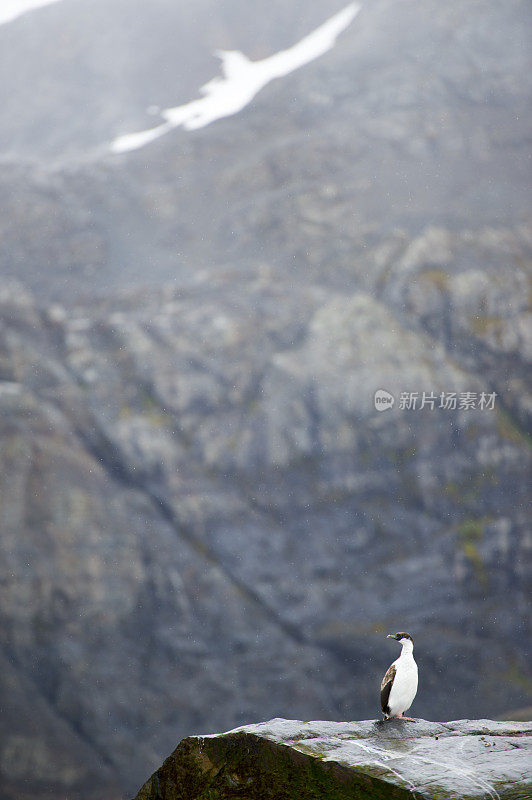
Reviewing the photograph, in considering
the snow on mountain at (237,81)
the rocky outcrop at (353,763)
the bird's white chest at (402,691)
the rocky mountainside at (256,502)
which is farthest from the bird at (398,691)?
the snow on mountain at (237,81)

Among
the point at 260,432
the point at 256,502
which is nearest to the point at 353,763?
the point at 256,502

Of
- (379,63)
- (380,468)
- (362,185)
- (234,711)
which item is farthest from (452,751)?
(379,63)

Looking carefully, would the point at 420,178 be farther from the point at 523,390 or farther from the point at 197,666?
the point at 197,666

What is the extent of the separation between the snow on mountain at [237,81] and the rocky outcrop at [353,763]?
157ft

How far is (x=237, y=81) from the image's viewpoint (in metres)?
58.0

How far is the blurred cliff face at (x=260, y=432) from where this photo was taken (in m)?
27.7

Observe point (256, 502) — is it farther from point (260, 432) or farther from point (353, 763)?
point (353, 763)

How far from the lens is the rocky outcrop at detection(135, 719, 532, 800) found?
635 cm

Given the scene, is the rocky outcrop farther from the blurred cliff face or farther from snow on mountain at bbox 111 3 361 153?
snow on mountain at bbox 111 3 361 153

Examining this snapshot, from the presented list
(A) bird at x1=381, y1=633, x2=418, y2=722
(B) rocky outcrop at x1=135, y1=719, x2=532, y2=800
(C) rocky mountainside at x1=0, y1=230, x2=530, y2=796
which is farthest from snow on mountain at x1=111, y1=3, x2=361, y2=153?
(B) rocky outcrop at x1=135, y1=719, x2=532, y2=800

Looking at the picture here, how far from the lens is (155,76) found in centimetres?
6341

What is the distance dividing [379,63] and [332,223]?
688 inches

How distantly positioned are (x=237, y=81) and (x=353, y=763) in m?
59.9

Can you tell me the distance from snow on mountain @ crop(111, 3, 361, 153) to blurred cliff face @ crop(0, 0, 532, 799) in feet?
23.1
